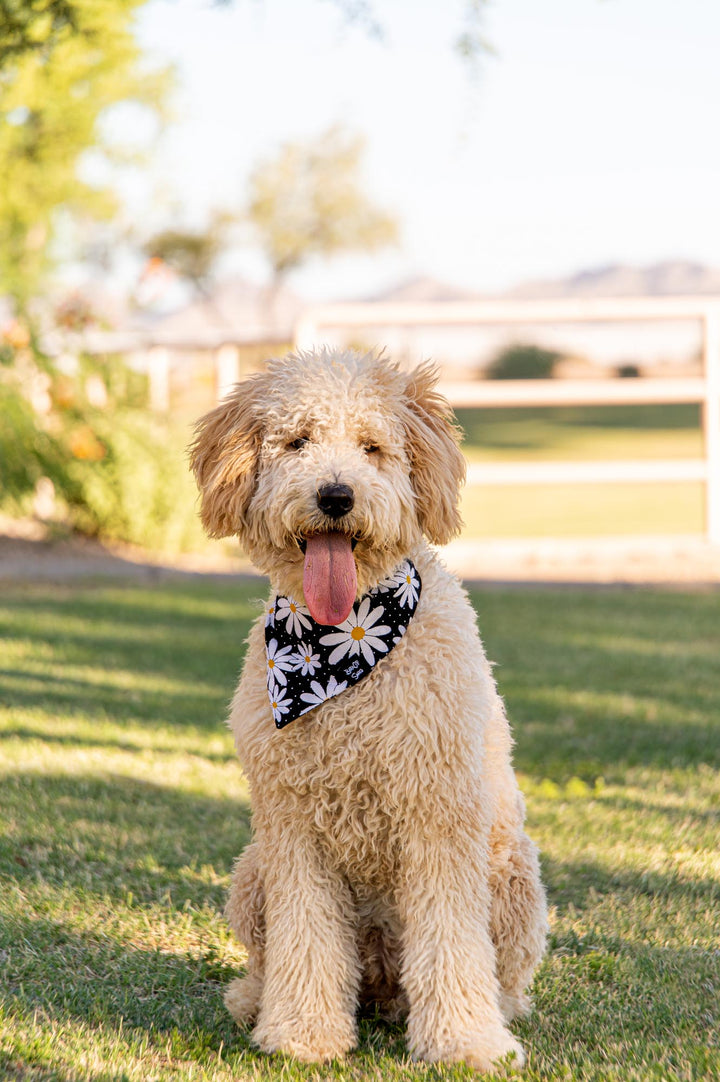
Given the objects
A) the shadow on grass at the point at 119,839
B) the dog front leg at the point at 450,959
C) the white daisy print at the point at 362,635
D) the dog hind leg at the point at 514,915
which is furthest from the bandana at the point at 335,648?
the shadow on grass at the point at 119,839

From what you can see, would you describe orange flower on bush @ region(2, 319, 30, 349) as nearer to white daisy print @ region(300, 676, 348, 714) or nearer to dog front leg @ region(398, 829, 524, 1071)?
white daisy print @ region(300, 676, 348, 714)

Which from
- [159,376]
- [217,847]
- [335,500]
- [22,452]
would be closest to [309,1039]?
[335,500]

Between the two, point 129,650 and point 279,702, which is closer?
point 279,702

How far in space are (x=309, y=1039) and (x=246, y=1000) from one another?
32cm

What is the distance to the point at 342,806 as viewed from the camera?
3225mm

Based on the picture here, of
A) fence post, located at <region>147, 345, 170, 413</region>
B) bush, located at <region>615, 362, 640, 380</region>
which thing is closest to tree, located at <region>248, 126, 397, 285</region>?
bush, located at <region>615, 362, 640, 380</region>

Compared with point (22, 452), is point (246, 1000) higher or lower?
lower

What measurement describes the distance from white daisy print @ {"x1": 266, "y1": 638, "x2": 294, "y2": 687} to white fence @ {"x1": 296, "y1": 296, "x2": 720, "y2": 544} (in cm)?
970

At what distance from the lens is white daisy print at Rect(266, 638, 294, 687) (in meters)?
3.25

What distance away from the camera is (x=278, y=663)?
3293 mm

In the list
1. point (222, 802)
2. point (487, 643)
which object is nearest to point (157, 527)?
point (487, 643)

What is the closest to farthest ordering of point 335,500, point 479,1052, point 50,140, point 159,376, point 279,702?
point 335,500
point 479,1052
point 279,702
point 159,376
point 50,140

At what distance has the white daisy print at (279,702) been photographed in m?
3.21

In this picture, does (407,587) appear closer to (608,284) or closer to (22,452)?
(22,452)
